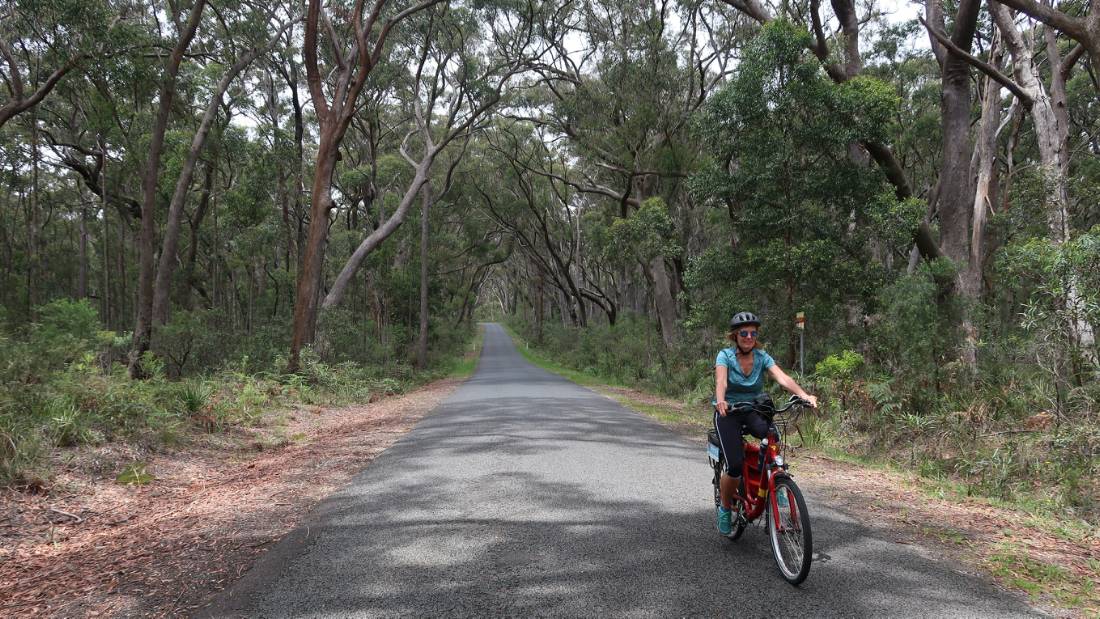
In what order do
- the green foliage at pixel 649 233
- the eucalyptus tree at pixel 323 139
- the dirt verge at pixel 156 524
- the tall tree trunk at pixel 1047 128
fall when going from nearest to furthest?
1. the dirt verge at pixel 156 524
2. the tall tree trunk at pixel 1047 128
3. the eucalyptus tree at pixel 323 139
4. the green foliage at pixel 649 233

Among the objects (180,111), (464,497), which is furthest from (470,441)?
(180,111)

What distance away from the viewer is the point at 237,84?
21188mm

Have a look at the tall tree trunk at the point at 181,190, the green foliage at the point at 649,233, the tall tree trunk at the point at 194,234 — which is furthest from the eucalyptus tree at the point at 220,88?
the green foliage at the point at 649,233

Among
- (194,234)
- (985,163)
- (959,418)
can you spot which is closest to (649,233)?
(985,163)

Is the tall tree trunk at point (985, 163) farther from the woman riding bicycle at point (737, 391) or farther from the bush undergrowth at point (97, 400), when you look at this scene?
the bush undergrowth at point (97, 400)

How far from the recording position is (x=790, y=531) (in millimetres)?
3684

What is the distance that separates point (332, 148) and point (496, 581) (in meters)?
13.5

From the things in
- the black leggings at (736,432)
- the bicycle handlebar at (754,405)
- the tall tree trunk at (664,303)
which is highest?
the tall tree trunk at (664,303)

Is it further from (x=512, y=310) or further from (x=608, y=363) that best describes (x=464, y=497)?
(x=512, y=310)

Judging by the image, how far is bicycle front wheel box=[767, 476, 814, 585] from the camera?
345 centimetres

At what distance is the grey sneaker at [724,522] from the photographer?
4.27 metres

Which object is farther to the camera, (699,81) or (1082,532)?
(699,81)

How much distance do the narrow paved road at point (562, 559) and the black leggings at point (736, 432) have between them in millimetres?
646

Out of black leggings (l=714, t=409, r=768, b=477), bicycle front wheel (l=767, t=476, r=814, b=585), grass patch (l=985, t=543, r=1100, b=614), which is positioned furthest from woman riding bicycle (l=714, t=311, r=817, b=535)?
grass patch (l=985, t=543, r=1100, b=614)
